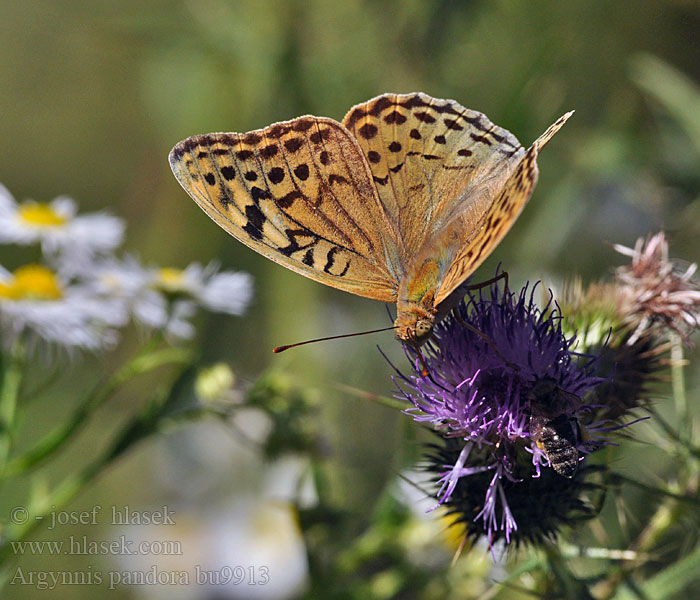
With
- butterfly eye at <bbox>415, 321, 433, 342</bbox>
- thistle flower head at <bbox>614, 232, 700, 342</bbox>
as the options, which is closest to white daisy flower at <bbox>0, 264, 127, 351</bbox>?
butterfly eye at <bbox>415, 321, 433, 342</bbox>

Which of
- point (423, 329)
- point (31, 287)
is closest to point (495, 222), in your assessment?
point (423, 329)

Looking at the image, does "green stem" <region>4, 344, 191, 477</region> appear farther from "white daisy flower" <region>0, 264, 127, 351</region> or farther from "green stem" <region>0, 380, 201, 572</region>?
"white daisy flower" <region>0, 264, 127, 351</region>

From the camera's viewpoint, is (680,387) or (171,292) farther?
(171,292)

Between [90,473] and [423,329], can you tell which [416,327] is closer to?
[423,329]

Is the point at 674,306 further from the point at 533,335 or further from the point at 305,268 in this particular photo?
the point at 305,268

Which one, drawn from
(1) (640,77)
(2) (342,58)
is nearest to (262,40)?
(2) (342,58)

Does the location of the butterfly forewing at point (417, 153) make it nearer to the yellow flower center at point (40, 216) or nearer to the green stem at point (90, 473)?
the green stem at point (90, 473)
